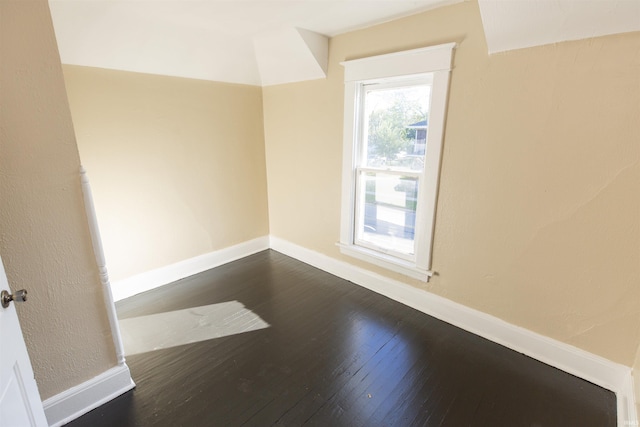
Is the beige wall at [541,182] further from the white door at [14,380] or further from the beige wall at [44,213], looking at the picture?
the white door at [14,380]

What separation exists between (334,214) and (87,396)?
2.23 metres

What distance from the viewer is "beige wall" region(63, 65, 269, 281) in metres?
2.53

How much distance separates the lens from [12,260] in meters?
1.41

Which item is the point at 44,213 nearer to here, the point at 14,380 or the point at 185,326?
the point at 14,380

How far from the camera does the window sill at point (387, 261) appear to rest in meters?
2.58

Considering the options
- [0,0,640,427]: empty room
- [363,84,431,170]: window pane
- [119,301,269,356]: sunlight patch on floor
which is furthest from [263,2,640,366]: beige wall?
[119,301,269,356]: sunlight patch on floor

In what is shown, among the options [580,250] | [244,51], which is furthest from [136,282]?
[580,250]

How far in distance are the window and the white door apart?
231 cm

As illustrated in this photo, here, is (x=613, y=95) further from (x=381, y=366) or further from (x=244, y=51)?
(x=244, y=51)

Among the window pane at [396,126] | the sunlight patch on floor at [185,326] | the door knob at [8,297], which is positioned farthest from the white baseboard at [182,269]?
the door knob at [8,297]

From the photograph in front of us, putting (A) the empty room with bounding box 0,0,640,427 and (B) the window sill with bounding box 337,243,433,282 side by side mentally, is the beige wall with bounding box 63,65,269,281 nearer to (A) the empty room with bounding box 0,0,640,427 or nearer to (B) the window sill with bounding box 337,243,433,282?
(A) the empty room with bounding box 0,0,640,427

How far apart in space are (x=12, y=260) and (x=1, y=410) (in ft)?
2.52

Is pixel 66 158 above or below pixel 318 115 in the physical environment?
below

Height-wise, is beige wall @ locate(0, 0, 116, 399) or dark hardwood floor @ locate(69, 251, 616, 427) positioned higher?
beige wall @ locate(0, 0, 116, 399)
